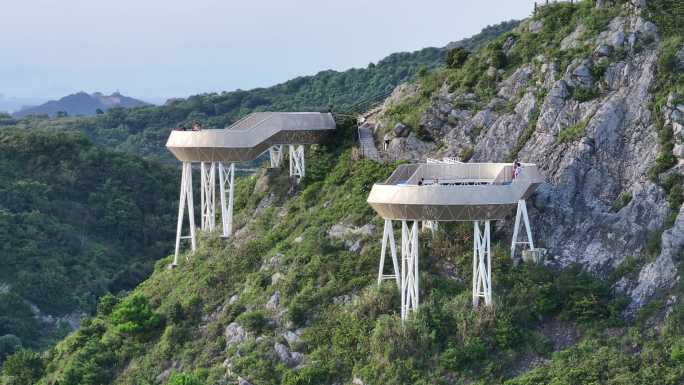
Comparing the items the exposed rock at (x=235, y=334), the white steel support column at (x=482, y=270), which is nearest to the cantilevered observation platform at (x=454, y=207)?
the white steel support column at (x=482, y=270)

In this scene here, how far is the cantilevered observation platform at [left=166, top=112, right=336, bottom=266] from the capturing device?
59781mm

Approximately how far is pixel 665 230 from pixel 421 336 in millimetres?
8786

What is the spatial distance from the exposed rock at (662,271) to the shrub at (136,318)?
19.9 meters

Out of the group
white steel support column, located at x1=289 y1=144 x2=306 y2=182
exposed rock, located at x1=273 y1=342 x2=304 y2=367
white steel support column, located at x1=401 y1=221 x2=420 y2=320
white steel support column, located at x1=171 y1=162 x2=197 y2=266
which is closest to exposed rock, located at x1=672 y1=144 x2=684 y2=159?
white steel support column, located at x1=401 y1=221 x2=420 y2=320

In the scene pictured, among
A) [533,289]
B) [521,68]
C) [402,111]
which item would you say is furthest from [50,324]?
[533,289]

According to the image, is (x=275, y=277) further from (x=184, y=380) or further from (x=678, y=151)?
(x=678, y=151)

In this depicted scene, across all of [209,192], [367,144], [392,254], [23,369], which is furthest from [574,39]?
[23,369]

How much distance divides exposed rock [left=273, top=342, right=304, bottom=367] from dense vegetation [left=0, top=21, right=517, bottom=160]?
65.7 meters

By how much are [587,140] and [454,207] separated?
814cm

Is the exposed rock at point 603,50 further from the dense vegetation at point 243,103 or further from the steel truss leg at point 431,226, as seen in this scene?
the dense vegetation at point 243,103

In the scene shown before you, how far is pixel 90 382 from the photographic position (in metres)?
55.9

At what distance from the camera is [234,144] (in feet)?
196

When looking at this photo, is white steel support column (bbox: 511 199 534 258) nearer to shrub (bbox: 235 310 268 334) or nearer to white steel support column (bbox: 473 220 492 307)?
white steel support column (bbox: 473 220 492 307)

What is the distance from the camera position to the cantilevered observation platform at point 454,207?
46750mm
